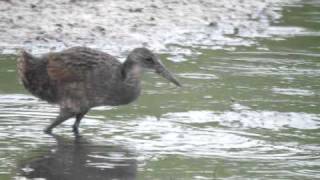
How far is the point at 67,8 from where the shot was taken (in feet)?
49.9

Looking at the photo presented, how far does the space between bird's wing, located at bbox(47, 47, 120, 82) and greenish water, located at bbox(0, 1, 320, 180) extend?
45 centimetres

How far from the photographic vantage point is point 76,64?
8945 mm

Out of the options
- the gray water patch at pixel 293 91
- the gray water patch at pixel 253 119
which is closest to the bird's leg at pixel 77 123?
the gray water patch at pixel 253 119

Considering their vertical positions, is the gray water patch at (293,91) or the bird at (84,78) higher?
the bird at (84,78)

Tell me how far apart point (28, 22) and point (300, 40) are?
130 inches

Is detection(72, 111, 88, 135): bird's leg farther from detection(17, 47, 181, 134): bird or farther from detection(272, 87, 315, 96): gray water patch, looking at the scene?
detection(272, 87, 315, 96): gray water patch

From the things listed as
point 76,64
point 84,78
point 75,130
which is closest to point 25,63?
point 76,64

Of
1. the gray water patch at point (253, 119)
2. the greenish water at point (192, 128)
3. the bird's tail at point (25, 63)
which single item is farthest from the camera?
the gray water patch at point (253, 119)

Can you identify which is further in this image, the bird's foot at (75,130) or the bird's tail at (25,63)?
the bird's tail at (25,63)

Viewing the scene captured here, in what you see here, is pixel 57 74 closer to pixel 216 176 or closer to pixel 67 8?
pixel 216 176

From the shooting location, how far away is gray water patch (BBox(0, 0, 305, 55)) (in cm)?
1311

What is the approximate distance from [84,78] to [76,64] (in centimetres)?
15

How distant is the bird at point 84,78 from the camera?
8.81m

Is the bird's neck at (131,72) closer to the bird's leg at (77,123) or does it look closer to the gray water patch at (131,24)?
the bird's leg at (77,123)
